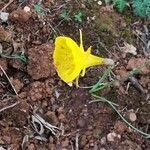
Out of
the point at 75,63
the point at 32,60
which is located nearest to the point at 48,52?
the point at 32,60

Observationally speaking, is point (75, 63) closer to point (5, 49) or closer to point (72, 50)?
point (72, 50)

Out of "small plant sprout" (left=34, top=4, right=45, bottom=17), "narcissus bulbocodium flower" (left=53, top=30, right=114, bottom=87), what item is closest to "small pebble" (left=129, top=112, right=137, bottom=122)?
"narcissus bulbocodium flower" (left=53, top=30, right=114, bottom=87)

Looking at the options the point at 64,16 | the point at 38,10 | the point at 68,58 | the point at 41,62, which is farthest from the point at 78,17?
the point at 68,58

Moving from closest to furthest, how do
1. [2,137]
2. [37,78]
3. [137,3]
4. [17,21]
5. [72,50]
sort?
[72,50], [2,137], [37,78], [17,21], [137,3]

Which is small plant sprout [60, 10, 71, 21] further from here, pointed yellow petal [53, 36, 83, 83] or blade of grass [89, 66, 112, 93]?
pointed yellow petal [53, 36, 83, 83]

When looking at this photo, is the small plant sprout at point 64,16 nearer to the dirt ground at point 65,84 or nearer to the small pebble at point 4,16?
the dirt ground at point 65,84

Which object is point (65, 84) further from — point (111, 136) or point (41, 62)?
point (111, 136)

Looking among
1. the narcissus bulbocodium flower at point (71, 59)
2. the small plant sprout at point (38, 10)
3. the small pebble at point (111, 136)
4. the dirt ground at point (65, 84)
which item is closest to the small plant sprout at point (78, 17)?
the dirt ground at point (65, 84)
